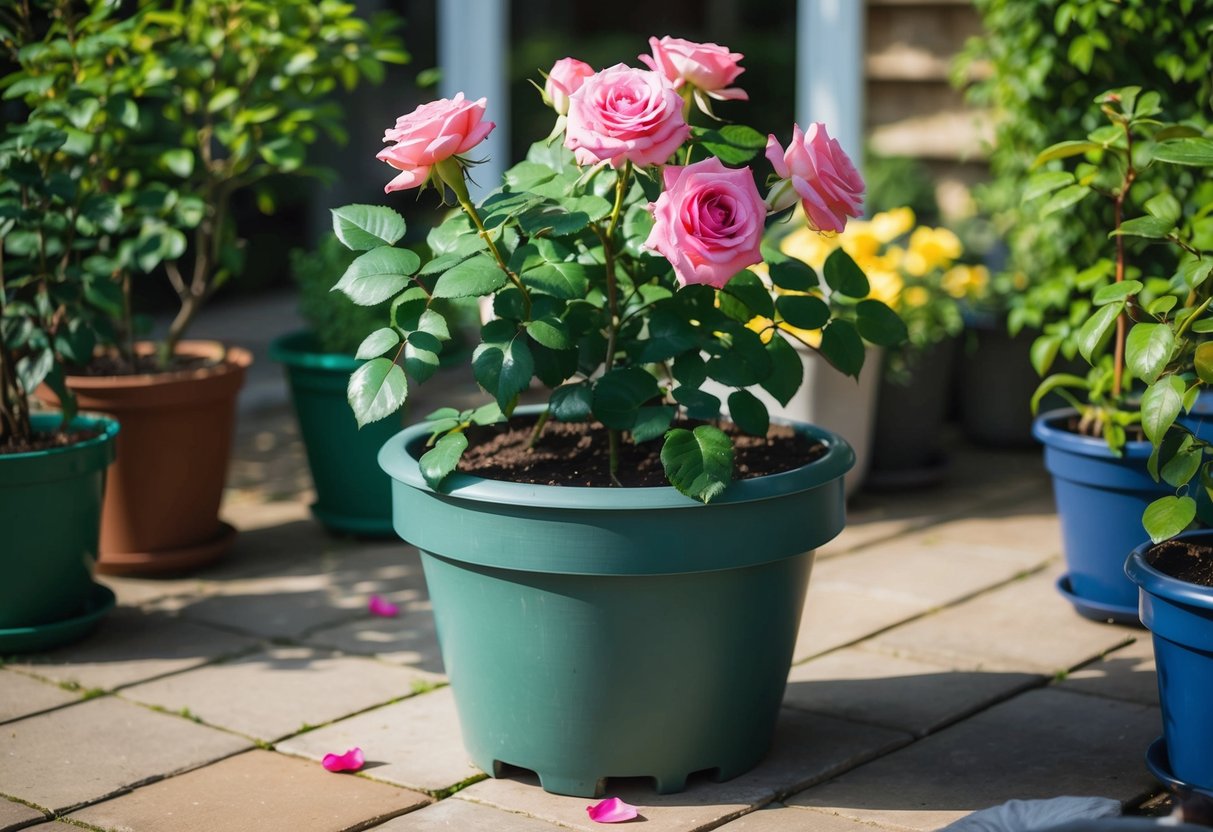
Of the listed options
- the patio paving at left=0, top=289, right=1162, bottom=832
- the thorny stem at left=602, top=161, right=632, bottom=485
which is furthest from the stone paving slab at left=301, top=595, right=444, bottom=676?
the thorny stem at left=602, top=161, right=632, bottom=485

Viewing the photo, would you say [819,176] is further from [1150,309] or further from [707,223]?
[1150,309]

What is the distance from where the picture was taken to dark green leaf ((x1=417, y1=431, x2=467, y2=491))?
2205 millimetres

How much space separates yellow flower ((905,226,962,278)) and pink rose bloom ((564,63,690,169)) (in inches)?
83.7

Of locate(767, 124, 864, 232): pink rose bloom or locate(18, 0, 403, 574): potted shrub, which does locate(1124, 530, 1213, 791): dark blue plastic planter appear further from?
locate(18, 0, 403, 574): potted shrub

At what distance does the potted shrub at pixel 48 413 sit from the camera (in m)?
2.87

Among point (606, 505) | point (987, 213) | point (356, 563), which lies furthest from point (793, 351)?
point (987, 213)

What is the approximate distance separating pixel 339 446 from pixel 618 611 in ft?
5.61

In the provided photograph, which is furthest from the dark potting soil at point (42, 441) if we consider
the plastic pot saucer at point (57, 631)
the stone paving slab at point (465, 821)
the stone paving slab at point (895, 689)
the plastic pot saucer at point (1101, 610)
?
the plastic pot saucer at point (1101, 610)

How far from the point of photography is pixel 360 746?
253 cm

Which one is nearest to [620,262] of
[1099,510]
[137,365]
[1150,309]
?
[1150,309]

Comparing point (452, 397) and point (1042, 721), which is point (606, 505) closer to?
point (1042, 721)

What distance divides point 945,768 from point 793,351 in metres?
0.73

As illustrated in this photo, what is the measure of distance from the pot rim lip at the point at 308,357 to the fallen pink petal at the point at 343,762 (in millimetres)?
1293

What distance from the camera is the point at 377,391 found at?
Answer: 7.06ft
